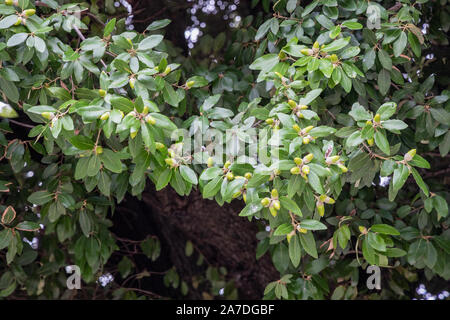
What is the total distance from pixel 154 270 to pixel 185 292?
271 millimetres

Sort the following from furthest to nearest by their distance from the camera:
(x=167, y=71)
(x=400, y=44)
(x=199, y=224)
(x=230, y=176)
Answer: (x=199, y=224) < (x=400, y=44) < (x=167, y=71) < (x=230, y=176)

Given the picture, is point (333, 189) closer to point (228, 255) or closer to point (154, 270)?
point (228, 255)

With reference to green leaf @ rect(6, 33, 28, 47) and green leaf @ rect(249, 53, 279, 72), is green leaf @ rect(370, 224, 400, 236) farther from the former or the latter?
green leaf @ rect(6, 33, 28, 47)

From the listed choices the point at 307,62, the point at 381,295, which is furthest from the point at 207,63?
the point at 381,295

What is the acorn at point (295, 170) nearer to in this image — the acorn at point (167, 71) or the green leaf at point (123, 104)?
the green leaf at point (123, 104)

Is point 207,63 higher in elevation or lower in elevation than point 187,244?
higher

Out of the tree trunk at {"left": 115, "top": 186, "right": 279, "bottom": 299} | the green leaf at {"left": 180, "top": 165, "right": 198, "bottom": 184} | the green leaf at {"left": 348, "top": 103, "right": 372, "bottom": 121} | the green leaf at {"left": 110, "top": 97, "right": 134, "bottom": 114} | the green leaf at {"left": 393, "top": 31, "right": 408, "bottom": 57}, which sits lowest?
the tree trunk at {"left": 115, "top": 186, "right": 279, "bottom": 299}

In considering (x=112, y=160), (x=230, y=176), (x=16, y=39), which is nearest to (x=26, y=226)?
(x=112, y=160)

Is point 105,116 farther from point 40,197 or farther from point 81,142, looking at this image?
point 40,197

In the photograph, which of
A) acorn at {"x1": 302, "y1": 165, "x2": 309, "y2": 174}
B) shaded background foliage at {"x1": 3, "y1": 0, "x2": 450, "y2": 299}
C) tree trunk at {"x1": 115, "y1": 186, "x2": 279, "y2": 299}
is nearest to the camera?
acorn at {"x1": 302, "y1": 165, "x2": 309, "y2": 174}

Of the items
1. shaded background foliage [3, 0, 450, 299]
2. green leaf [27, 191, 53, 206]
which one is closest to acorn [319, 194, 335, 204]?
shaded background foliage [3, 0, 450, 299]

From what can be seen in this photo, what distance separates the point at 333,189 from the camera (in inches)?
64.0

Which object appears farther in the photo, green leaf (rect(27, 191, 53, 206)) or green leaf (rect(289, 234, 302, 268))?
green leaf (rect(27, 191, 53, 206))

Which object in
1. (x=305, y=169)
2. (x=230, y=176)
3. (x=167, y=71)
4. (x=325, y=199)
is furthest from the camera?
(x=167, y=71)
